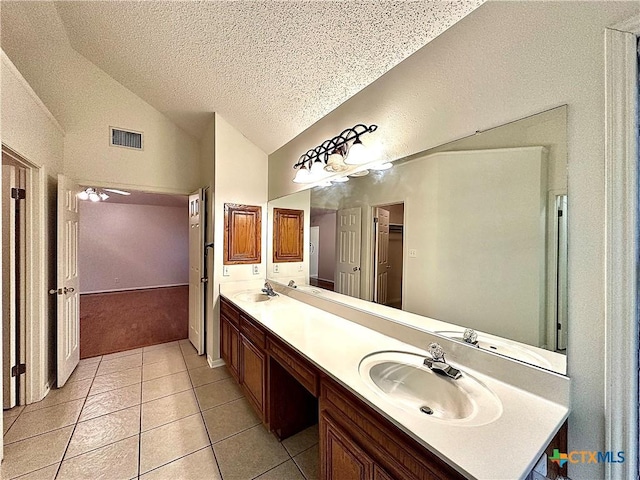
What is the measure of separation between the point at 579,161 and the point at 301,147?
6.92 feet

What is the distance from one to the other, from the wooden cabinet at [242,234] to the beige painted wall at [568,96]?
2269 millimetres

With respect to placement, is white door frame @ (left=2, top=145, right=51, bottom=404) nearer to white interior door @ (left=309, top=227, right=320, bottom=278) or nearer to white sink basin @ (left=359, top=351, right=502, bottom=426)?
white interior door @ (left=309, top=227, right=320, bottom=278)

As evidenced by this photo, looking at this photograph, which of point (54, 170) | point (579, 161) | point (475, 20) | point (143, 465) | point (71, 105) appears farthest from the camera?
point (71, 105)

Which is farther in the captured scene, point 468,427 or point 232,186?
point 232,186

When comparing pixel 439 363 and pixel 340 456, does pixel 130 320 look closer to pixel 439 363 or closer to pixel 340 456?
pixel 340 456

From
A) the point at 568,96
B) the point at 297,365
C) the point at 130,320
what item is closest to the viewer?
the point at 568,96

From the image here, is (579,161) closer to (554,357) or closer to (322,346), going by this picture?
(554,357)

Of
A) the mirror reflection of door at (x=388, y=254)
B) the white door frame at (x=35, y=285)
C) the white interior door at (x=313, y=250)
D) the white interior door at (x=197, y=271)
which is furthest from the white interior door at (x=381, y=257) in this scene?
the white door frame at (x=35, y=285)

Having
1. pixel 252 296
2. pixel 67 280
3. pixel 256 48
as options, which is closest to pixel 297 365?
pixel 252 296

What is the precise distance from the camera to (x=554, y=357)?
1.00m

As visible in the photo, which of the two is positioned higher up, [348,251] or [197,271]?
[348,251]

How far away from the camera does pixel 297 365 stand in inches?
56.2

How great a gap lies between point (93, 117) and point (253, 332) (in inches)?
124

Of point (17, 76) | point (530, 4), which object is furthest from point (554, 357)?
point (17, 76)
